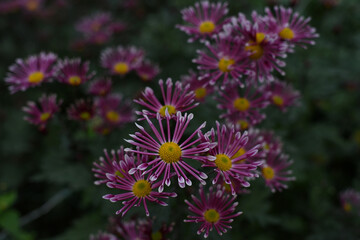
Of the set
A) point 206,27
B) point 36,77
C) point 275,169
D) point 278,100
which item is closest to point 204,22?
point 206,27

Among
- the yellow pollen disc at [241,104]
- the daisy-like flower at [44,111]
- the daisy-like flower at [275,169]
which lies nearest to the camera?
the daisy-like flower at [275,169]

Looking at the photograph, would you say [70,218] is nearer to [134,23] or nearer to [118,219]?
[118,219]

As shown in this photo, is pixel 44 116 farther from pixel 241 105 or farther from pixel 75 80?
pixel 241 105

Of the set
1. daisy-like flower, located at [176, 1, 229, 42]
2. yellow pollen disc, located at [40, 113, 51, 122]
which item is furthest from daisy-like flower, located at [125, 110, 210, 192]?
yellow pollen disc, located at [40, 113, 51, 122]

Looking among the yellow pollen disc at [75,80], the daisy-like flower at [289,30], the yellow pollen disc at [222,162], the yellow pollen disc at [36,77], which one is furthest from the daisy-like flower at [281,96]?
the yellow pollen disc at [36,77]

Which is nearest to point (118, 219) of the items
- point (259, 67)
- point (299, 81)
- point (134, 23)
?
point (259, 67)

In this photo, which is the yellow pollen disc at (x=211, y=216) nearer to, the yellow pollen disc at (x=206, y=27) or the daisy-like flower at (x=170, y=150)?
the daisy-like flower at (x=170, y=150)

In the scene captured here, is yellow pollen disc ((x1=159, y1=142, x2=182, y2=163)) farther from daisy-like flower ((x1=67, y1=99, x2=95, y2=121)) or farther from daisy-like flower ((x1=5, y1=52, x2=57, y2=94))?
daisy-like flower ((x1=5, y1=52, x2=57, y2=94))
